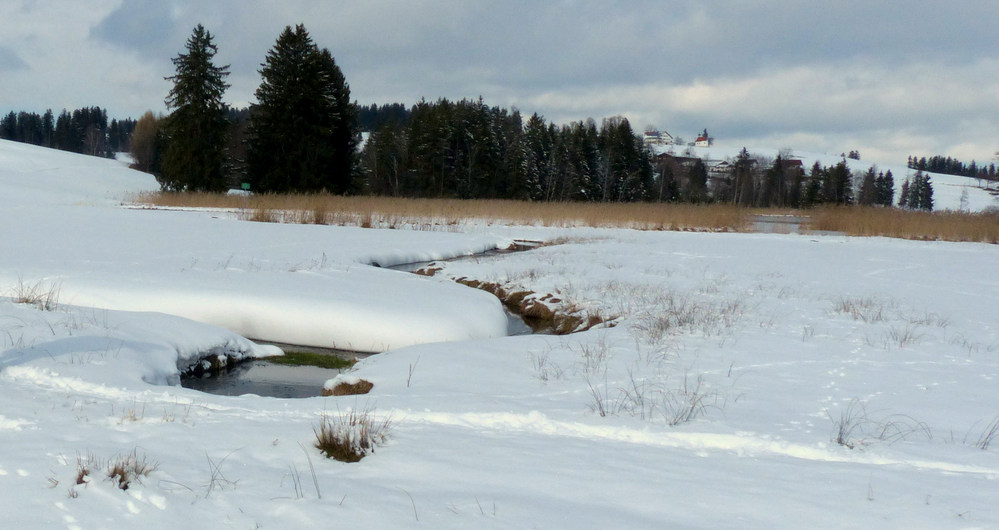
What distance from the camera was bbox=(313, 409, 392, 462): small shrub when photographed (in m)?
3.24

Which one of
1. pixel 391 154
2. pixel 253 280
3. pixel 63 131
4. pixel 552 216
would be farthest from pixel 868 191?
pixel 63 131

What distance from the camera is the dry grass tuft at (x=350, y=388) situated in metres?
5.34

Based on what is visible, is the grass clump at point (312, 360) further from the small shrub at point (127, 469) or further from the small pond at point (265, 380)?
the small shrub at point (127, 469)

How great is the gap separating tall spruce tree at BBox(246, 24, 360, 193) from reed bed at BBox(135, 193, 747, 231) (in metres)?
5.78

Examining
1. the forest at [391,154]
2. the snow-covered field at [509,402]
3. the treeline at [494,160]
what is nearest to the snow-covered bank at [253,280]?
the snow-covered field at [509,402]

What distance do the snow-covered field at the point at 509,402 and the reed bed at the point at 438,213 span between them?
360 inches

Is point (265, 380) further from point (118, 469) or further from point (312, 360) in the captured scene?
point (118, 469)

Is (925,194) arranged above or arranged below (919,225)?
Answer: above

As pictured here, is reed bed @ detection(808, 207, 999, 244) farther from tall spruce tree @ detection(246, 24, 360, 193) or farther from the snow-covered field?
tall spruce tree @ detection(246, 24, 360, 193)

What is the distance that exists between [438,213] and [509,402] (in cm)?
1944

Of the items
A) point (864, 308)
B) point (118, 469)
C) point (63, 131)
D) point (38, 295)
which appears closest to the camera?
point (118, 469)

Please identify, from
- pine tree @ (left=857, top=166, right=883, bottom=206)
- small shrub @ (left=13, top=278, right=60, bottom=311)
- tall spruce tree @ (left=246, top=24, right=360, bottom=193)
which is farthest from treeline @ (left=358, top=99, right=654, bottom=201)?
pine tree @ (left=857, top=166, right=883, bottom=206)

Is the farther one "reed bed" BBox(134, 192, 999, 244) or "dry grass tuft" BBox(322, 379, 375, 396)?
"reed bed" BBox(134, 192, 999, 244)

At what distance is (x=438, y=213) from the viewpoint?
23.5 metres
